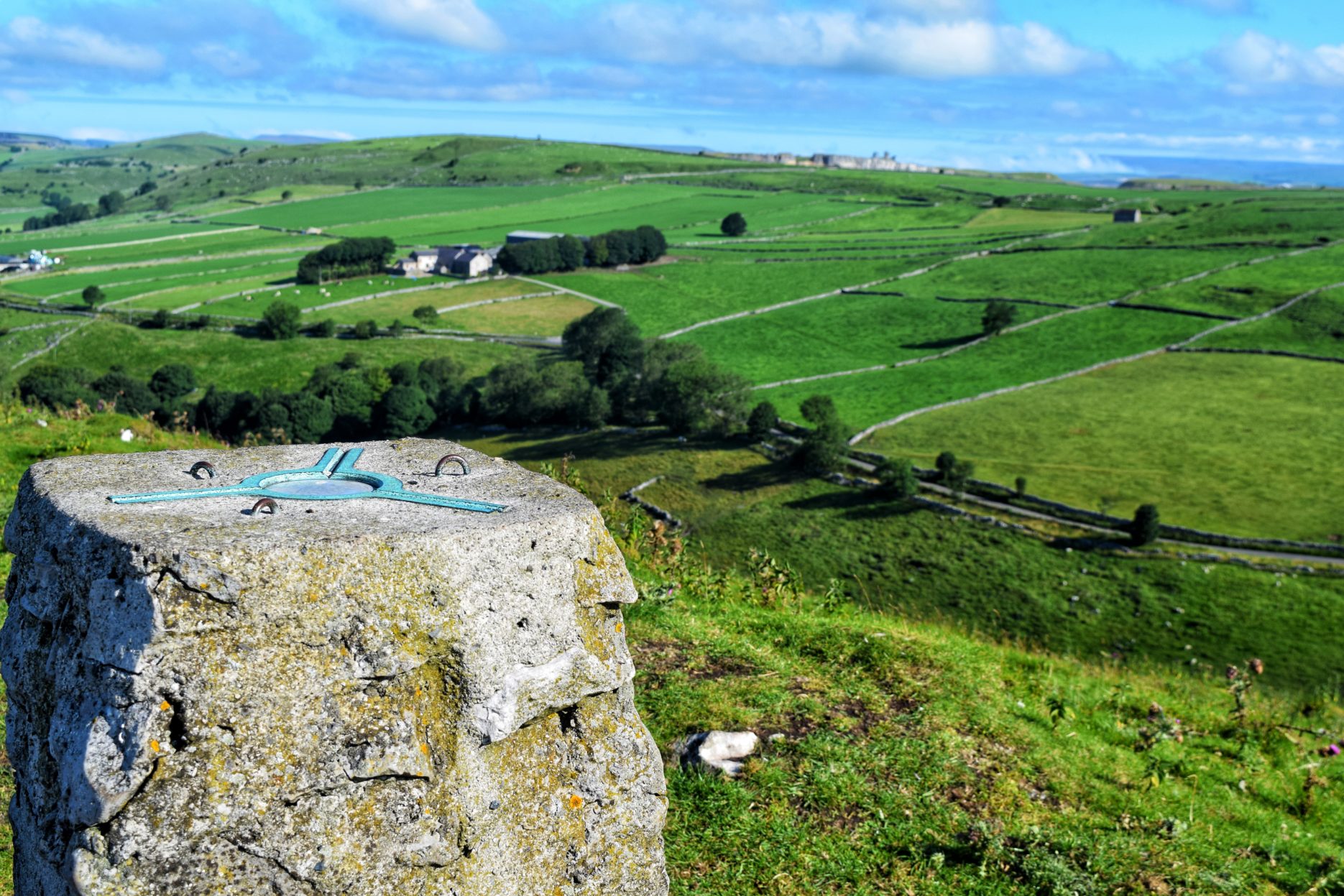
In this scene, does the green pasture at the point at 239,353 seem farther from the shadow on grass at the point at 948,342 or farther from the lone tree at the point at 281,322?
the shadow on grass at the point at 948,342

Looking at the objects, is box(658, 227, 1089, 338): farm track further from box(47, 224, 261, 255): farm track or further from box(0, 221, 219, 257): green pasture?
box(0, 221, 219, 257): green pasture

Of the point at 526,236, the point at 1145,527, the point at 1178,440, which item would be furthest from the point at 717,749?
the point at 526,236

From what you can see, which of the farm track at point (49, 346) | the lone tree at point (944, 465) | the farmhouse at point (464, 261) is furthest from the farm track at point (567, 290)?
the lone tree at point (944, 465)

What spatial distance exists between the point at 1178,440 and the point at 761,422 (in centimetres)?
2650

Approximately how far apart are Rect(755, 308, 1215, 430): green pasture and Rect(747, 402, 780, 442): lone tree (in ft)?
12.2

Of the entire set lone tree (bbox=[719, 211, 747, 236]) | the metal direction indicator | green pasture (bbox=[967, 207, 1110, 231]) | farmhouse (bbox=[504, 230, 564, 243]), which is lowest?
farmhouse (bbox=[504, 230, 564, 243])

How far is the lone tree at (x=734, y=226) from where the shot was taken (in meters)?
145

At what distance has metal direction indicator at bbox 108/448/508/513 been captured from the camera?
6.30m

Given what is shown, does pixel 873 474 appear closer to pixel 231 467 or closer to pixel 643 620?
pixel 643 620

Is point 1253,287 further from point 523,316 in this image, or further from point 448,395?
point 448,395

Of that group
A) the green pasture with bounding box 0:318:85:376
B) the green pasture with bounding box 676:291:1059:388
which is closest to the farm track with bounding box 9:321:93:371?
the green pasture with bounding box 0:318:85:376

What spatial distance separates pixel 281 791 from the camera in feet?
16.4

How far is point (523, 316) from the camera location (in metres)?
102

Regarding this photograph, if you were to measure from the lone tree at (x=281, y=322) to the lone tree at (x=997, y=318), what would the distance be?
65.1m
